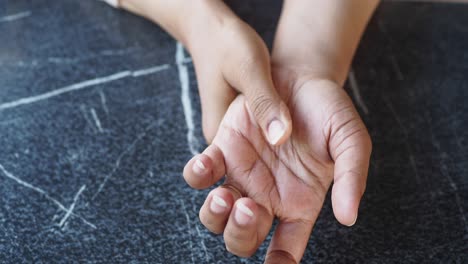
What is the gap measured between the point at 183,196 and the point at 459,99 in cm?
35

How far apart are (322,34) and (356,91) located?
0.27 feet

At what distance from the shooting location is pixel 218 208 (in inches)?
16.1

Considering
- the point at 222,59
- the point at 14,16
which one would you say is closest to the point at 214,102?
the point at 222,59

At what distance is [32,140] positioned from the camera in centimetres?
58

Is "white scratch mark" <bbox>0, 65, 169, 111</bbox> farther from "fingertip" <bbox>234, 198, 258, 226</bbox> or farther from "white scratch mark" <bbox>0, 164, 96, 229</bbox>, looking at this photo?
"fingertip" <bbox>234, 198, 258, 226</bbox>

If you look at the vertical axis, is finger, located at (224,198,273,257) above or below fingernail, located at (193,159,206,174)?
below

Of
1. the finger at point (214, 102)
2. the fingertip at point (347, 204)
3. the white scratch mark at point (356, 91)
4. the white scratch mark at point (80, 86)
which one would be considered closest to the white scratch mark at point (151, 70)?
the white scratch mark at point (80, 86)

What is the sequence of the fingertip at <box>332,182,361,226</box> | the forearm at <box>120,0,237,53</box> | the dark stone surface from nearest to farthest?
the fingertip at <box>332,182,361,226</box>, the dark stone surface, the forearm at <box>120,0,237,53</box>

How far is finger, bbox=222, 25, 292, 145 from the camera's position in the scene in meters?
0.42

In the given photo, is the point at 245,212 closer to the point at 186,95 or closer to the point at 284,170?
the point at 284,170

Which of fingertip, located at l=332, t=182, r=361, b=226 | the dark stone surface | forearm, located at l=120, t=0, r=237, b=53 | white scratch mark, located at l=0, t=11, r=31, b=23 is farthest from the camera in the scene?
white scratch mark, located at l=0, t=11, r=31, b=23

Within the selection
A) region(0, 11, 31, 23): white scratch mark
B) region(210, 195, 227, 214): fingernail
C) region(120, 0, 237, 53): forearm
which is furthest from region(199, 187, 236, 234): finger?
region(0, 11, 31, 23): white scratch mark

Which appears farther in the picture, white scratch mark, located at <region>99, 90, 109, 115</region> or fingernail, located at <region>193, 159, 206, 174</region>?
white scratch mark, located at <region>99, 90, 109, 115</region>

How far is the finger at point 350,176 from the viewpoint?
38 cm
